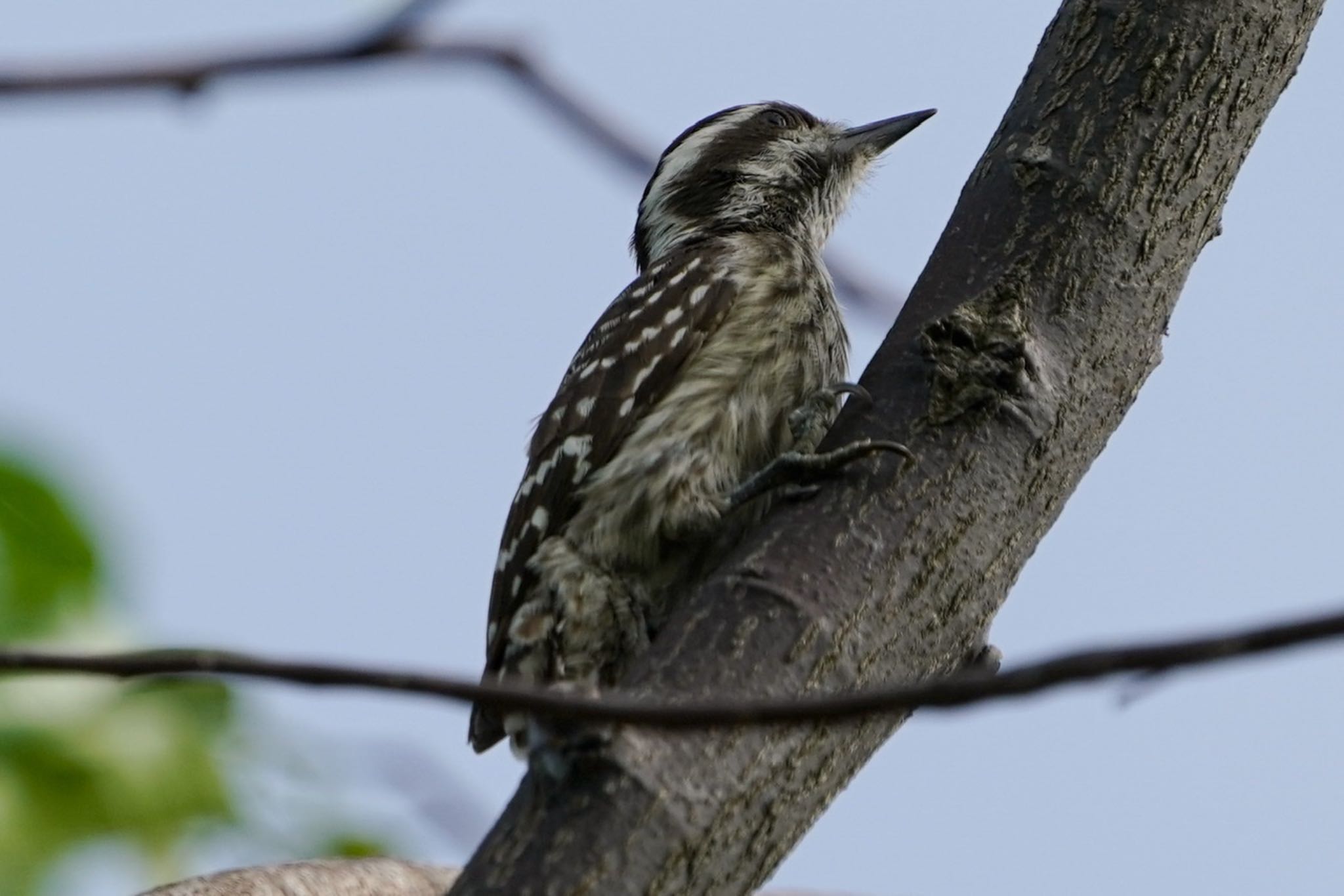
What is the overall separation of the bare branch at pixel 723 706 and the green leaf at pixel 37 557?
4.95ft

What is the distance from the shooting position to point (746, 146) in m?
5.44

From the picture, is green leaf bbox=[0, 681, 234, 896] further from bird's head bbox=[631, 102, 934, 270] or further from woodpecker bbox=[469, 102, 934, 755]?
bird's head bbox=[631, 102, 934, 270]

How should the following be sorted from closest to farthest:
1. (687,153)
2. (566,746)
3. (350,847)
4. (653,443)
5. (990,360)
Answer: (566,746) → (990,360) → (350,847) → (653,443) → (687,153)

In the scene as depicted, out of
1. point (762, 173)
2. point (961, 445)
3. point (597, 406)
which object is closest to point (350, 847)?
point (597, 406)

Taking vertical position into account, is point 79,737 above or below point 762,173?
below

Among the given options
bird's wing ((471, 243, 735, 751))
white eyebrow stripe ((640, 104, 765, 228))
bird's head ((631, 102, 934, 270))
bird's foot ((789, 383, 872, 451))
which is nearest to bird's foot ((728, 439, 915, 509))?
bird's foot ((789, 383, 872, 451))

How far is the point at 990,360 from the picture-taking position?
2.88 meters

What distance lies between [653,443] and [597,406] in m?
0.27

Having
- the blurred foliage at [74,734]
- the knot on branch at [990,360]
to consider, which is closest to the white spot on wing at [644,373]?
the knot on branch at [990,360]

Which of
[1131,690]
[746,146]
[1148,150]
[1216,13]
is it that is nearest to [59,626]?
[1131,690]

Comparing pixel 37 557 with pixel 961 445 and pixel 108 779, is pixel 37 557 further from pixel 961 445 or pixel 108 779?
pixel 961 445

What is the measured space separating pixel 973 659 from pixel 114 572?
1462 mm

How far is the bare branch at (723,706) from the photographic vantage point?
110 cm

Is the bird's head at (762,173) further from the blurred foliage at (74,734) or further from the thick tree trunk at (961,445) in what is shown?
the blurred foliage at (74,734)
